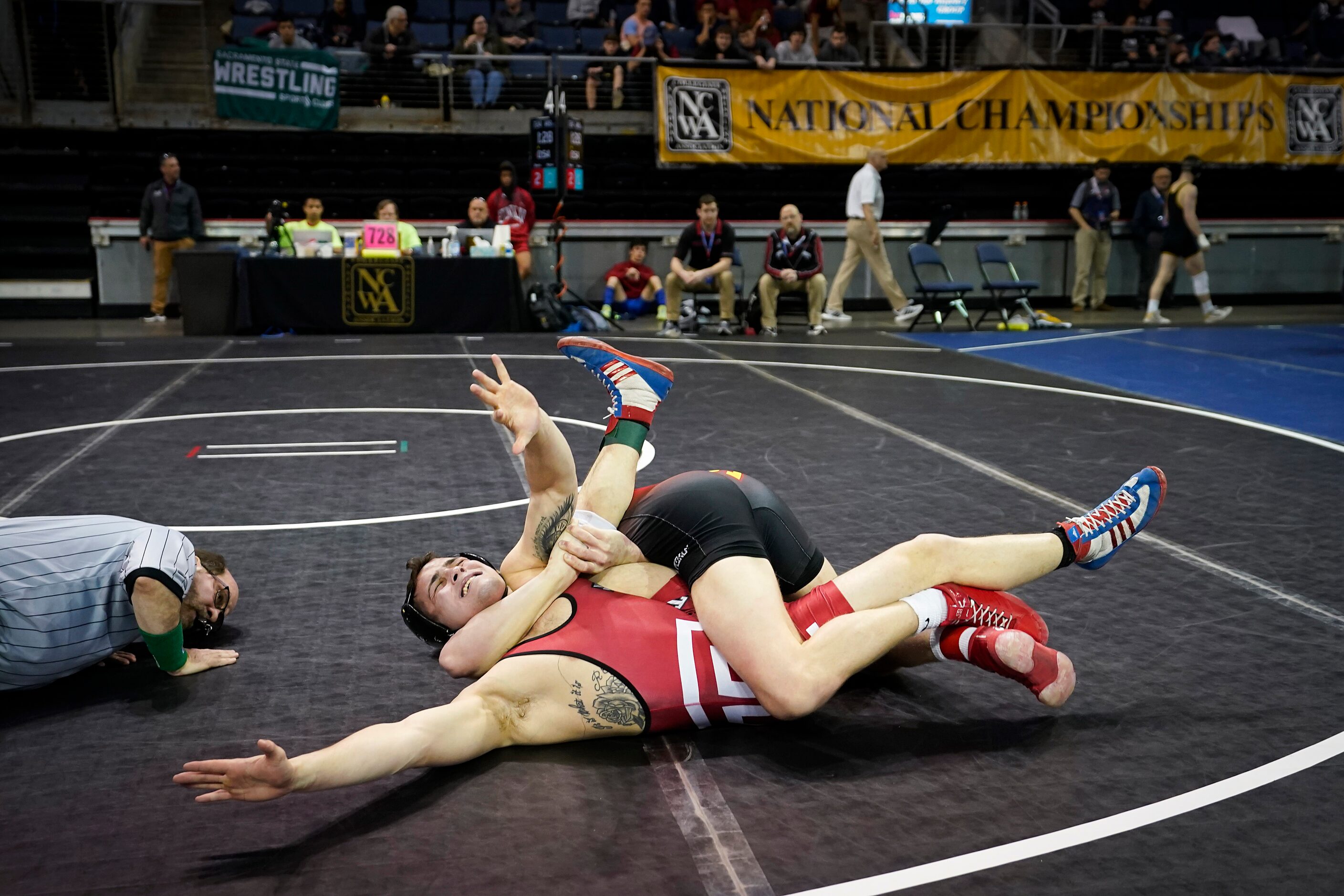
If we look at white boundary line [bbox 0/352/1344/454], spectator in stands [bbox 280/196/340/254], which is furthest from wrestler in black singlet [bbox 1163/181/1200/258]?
spectator in stands [bbox 280/196/340/254]

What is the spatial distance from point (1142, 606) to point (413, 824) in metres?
2.29

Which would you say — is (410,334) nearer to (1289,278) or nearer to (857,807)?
(857,807)

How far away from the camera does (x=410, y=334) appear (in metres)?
11.0

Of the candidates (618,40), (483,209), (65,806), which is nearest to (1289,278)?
(618,40)

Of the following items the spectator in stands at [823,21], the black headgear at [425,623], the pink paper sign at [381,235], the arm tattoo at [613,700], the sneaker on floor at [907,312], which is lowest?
the arm tattoo at [613,700]

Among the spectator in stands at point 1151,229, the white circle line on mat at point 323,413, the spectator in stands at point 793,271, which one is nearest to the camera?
the white circle line on mat at point 323,413

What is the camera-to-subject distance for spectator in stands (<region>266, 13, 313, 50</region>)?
12.9 m

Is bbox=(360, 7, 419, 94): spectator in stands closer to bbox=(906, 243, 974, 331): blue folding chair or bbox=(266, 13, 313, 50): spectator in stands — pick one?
bbox=(266, 13, 313, 50): spectator in stands

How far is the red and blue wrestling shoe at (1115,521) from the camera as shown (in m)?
3.06

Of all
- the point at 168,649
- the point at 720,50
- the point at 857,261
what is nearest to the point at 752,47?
the point at 720,50

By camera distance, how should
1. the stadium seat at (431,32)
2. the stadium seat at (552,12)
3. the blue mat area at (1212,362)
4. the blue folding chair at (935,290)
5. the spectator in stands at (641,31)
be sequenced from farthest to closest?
the stadium seat at (552,12), the stadium seat at (431,32), the spectator in stands at (641,31), the blue folding chair at (935,290), the blue mat area at (1212,362)

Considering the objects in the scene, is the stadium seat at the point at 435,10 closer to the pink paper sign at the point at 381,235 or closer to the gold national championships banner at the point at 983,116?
the gold national championships banner at the point at 983,116

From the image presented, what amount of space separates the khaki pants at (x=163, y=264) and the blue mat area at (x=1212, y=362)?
775 cm

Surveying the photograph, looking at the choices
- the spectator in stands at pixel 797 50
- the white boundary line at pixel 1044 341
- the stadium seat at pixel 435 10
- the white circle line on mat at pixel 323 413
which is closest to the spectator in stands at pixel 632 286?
the spectator in stands at pixel 797 50
